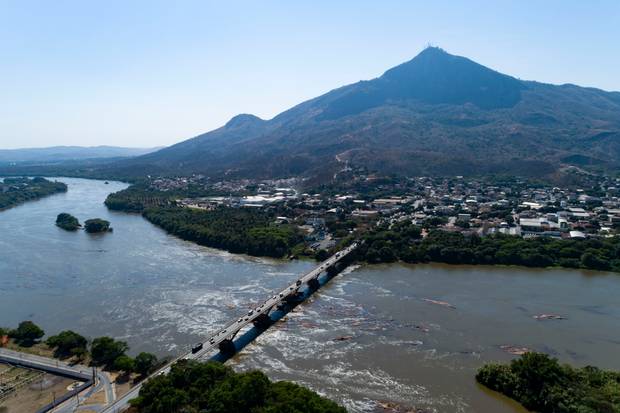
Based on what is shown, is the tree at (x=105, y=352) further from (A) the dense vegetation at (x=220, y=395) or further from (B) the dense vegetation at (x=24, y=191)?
(B) the dense vegetation at (x=24, y=191)

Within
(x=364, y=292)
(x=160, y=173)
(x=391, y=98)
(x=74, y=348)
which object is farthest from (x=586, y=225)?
(x=391, y=98)

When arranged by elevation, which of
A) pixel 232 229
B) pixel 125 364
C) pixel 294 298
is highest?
pixel 232 229

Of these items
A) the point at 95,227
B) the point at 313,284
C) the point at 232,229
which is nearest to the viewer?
the point at 313,284

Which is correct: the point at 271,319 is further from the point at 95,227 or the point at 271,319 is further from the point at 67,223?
the point at 67,223

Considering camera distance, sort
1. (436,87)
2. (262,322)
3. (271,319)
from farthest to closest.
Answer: (436,87) → (271,319) → (262,322)

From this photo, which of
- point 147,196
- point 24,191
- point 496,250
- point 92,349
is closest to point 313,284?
point 92,349

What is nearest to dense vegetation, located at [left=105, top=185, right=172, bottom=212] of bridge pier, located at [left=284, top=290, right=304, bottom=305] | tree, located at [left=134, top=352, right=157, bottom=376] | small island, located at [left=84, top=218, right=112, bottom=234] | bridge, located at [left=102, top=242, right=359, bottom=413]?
small island, located at [left=84, top=218, right=112, bottom=234]
